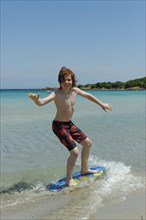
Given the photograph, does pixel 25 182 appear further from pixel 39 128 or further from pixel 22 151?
pixel 39 128

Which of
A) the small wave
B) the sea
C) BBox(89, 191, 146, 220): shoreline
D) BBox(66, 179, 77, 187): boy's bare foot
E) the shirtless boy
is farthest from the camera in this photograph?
the shirtless boy

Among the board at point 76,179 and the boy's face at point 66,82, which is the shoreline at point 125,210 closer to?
the board at point 76,179

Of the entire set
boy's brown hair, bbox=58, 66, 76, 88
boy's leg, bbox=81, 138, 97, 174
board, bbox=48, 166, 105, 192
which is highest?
boy's brown hair, bbox=58, 66, 76, 88

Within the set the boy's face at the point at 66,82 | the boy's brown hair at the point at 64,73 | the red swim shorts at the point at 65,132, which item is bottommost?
the red swim shorts at the point at 65,132

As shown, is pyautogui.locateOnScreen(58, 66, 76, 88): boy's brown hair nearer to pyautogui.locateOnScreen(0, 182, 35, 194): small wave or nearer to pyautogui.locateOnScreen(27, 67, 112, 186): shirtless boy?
pyautogui.locateOnScreen(27, 67, 112, 186): shirtless boy

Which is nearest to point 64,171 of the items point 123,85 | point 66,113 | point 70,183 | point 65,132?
point 70,183

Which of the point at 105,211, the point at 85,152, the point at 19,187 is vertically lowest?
the point at 19,187

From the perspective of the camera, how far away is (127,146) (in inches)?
296

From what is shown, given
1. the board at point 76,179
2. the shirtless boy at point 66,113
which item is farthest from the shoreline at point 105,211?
the shirtless boy at point 66,113

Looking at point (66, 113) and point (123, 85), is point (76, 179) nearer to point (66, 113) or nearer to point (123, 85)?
point (66, 113)

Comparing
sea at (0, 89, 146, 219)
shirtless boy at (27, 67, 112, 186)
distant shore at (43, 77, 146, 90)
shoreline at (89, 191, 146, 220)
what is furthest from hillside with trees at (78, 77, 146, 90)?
shoreline at (89, 191, 146, 220)

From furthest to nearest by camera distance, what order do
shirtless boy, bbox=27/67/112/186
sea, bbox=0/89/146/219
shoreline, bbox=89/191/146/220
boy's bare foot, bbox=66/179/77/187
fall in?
1. shirtless boy, bbox=27/67/112/186
2. boy's bare foot, bbox=66/179/77/187
3. sea, bbox=0/89/146/219
4. shoreline, bbox=89/191/146/220

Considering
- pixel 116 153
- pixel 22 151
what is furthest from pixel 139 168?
pixel 22 151

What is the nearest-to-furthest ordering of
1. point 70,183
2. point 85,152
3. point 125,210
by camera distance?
1. point 125,210
2. point 70,183
3. point 85,152
